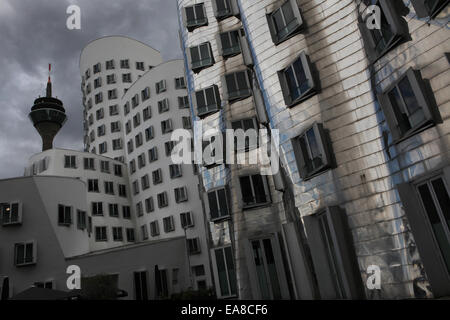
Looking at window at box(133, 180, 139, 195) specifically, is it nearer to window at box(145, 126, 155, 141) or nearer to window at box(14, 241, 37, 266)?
window at box(145, 126, 155, 141)

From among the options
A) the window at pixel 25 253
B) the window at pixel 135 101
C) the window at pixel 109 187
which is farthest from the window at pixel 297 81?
the window at pixel 109 187

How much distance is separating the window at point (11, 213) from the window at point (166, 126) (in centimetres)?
1839

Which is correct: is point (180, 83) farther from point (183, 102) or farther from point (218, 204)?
point (218, 204)

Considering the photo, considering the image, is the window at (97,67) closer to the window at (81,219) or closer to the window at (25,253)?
the window at (81,219)

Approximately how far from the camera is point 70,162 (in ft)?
154

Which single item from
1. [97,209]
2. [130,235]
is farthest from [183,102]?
[130,235]

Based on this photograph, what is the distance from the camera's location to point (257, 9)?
19.4 m

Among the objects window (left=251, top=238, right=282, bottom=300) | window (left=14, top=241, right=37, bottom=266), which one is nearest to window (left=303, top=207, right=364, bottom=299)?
window (left=251, top=238, right=282, bottom=300)

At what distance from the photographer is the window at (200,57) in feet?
80.0

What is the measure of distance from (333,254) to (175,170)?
29.1m

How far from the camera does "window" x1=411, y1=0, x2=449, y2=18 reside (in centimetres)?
1103

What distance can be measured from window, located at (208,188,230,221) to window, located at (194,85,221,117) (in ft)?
17.7
